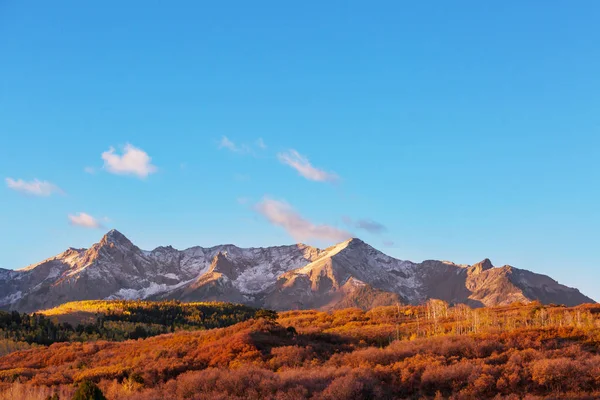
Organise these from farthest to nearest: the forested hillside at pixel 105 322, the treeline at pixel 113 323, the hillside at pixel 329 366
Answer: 1. the treeline at pixel 113 323
2. the forested hillside at pixel 105 322
3. the hillside at pixel 329 366

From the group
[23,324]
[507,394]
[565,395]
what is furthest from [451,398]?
[23,324]

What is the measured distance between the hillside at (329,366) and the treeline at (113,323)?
23829 millimetres

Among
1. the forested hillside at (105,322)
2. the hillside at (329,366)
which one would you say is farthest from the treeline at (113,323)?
the hillside at (329,366)

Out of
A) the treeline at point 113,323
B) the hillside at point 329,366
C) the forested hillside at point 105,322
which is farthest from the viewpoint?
the treeline at point 113,323

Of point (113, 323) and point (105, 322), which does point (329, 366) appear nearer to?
point (113, 323)

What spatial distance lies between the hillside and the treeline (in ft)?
78.2

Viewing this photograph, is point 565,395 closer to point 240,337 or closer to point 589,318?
point 240,337

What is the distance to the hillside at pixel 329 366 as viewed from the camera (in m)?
25.0

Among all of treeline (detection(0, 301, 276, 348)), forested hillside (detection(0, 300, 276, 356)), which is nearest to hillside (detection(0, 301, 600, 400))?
treeline (detection(0, 301, 276, 348))

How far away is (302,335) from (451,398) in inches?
942

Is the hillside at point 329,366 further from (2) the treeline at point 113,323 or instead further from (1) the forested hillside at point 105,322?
(1) the forested hillside at point 105,322

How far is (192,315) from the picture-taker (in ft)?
547

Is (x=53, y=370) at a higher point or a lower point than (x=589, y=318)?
lower

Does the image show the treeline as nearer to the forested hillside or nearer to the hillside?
the forested hillside
